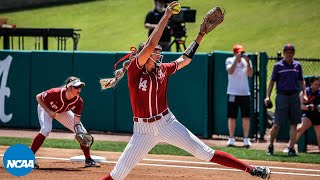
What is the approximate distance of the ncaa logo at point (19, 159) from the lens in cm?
1084

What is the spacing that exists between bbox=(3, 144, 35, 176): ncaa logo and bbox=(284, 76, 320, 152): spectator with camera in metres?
5.93

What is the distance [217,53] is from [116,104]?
99.7 inches

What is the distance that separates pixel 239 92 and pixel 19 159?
250 inches

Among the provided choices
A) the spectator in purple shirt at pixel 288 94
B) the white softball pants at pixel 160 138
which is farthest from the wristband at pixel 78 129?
the spectator in purple shirt at pixel 288 94

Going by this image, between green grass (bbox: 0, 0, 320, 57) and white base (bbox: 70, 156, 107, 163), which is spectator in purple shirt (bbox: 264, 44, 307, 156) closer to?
white base (bbox: 70, 156, 107, 163)

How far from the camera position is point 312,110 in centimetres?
1561

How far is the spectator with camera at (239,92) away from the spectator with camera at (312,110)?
3.71 feet

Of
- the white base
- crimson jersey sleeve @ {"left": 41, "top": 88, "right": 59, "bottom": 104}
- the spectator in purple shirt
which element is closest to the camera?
crimson jersey sleeve @ {"left": 41, "top": 88, "right": 59, "bottom": 104}

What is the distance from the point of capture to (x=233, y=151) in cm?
1545

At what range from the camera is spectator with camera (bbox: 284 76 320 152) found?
15617 millimetres

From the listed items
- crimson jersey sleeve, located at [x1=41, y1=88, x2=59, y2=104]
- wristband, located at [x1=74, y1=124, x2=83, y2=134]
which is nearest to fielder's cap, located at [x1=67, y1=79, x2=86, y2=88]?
crimson jersey sleeve, located at [x1=41, y1=88, x2=59, y2=104]

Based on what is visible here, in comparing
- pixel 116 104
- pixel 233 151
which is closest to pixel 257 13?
pixel 116 104

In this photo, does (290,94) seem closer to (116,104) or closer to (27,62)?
(116,104)

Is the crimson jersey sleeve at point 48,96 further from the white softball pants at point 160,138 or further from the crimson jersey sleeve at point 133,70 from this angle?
the crimson jersey sleeve at point 133,70
